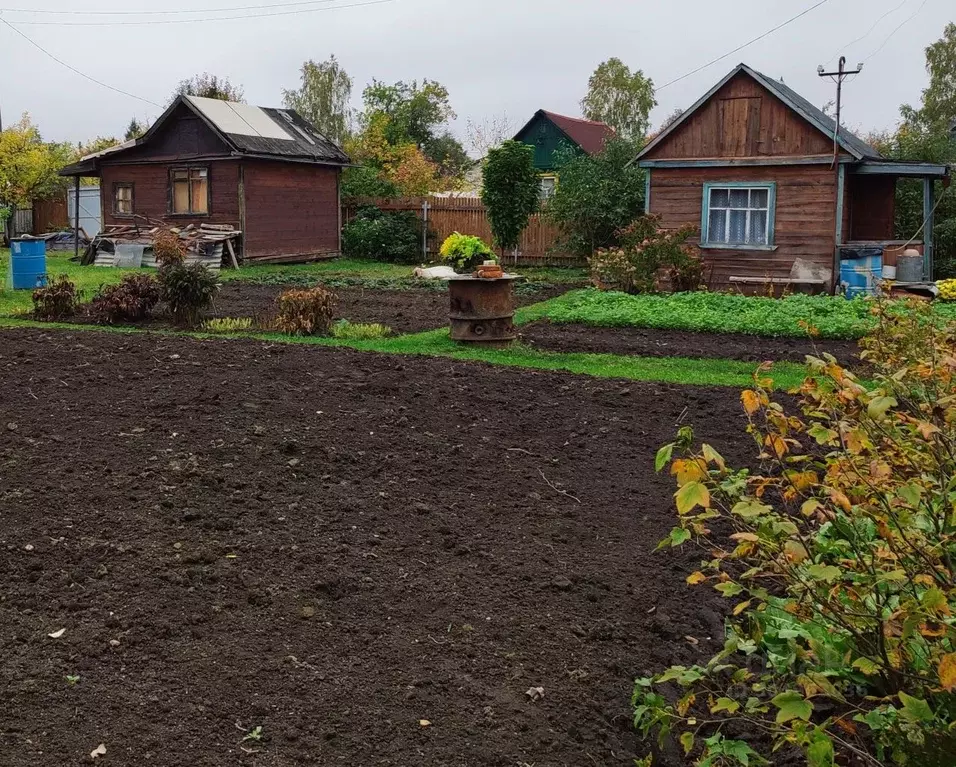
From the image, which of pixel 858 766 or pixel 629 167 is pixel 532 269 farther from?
pixel 858 766

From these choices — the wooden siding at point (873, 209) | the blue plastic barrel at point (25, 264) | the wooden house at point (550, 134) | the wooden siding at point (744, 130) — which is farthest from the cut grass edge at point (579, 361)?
A: the wooden house at point (550, 134)

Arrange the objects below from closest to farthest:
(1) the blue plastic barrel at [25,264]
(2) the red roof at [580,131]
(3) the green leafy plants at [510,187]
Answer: (1) the blue plastic barrel at [25,264] → (3) the green leafy plants at [510,187] → (2) the red roof at [580,131]

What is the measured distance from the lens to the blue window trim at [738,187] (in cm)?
1873

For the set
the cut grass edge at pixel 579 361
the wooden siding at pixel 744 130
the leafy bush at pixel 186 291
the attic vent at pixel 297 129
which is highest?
the attic vent at pixel 297 129

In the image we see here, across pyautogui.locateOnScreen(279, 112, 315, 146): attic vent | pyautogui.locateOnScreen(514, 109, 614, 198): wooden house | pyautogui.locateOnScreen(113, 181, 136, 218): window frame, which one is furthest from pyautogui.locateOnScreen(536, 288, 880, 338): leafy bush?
pyautogui.locateOnScreen(514, 109, 614, 198): wooden house

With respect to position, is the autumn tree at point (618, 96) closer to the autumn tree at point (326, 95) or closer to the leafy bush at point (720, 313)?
the autumn tree at point (326, 95)

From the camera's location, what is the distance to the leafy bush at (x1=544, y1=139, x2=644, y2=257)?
76.4 feet

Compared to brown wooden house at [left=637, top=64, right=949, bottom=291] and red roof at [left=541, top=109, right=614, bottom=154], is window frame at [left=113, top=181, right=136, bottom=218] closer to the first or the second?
brown wooden house at [left=637, top=64, right=949, bottom=291]

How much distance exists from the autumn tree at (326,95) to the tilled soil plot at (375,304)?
132ft

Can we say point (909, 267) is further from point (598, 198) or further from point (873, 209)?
point (598, 198)

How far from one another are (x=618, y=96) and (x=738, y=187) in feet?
142

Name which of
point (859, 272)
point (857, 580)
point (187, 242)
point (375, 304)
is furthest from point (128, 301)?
point (187, 242)

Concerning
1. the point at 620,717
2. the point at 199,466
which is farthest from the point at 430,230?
the point at 620,717

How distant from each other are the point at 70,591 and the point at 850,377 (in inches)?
122
